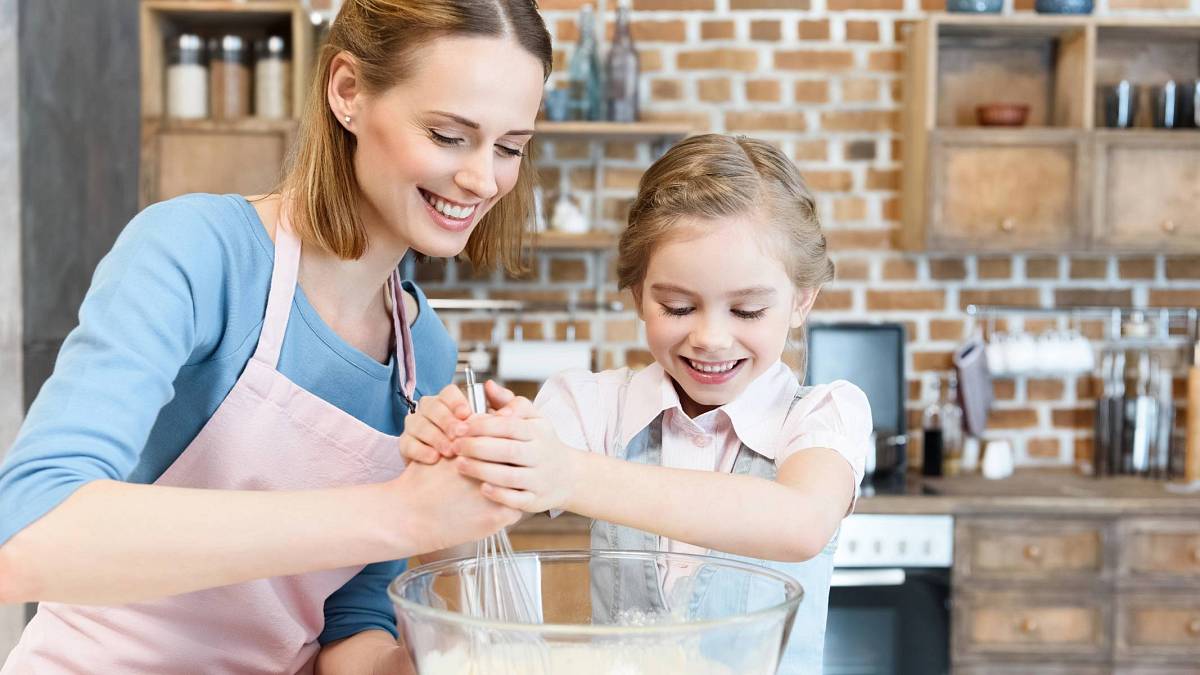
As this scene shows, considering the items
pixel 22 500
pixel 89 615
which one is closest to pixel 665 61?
pixel 89 615

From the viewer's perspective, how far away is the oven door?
8.64 feet

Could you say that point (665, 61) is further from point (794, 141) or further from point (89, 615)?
point (89, 615)

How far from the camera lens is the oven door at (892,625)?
263 cm

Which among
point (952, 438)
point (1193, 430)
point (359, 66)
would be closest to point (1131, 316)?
point (1193, 430)

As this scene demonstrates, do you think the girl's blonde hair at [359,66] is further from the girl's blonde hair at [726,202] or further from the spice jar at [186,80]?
the spice jar at [186,80]

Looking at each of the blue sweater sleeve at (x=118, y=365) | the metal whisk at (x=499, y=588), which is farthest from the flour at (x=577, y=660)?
the blue sweater sleeve at (x=118, y=365)

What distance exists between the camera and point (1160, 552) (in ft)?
8.82

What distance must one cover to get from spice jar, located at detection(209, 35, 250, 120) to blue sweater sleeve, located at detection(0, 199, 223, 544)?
2.03m

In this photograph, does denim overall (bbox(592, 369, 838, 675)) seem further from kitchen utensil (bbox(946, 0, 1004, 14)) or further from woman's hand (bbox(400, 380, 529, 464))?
kitchen utensil (bbox(946, 0, 1004, 14))

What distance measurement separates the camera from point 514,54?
103cm

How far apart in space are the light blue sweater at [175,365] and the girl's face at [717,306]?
30 centimetres

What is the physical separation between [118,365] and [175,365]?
71 mm

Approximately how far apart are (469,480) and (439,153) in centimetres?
35

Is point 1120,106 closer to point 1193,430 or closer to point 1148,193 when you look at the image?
point 1148,193
